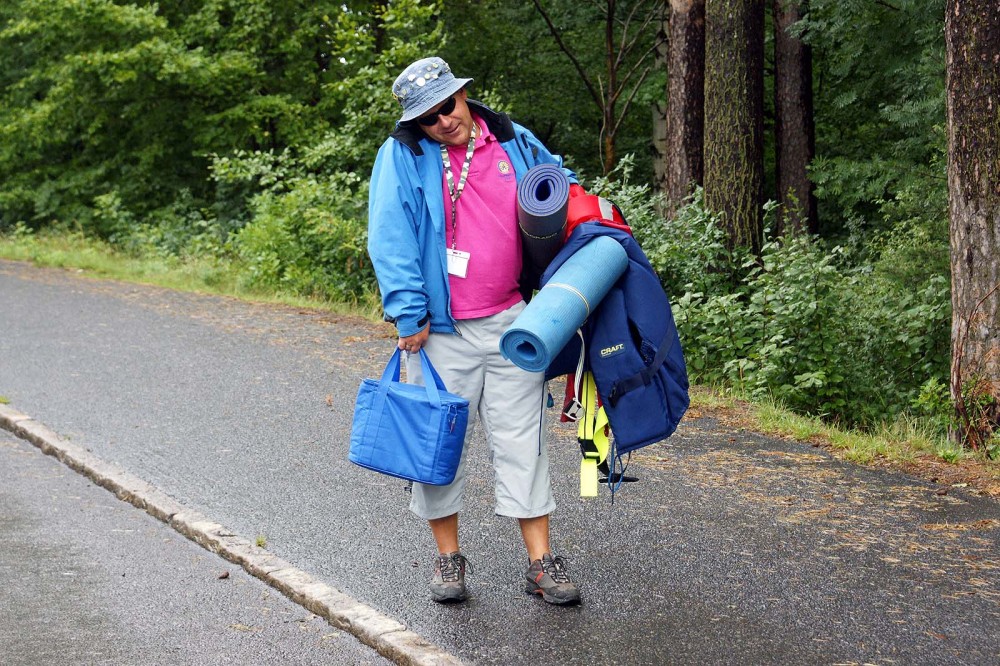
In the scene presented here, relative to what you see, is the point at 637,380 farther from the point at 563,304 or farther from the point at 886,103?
the point at 886,103

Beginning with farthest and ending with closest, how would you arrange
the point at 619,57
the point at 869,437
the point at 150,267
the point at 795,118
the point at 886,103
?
the point at 619,57
the point at 150,267
the point at 795,118
the point at 886,103
the point at 869,437

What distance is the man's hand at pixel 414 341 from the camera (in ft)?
14.3

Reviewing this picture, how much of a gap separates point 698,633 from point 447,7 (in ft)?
69.1

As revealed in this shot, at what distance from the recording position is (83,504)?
6105mm

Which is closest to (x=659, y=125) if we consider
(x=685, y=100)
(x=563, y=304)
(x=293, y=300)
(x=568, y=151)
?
(x=568, y=151)

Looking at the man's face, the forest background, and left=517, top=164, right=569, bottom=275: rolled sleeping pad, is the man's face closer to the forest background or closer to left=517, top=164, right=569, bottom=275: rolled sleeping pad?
left=517, top=164, right=569, bottom=275: rolled sleeping pad

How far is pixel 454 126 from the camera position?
4348mm

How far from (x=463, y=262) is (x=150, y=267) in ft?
47.2

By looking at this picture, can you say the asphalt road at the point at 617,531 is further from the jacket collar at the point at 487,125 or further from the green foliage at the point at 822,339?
the jacket collar at the point at 487,125

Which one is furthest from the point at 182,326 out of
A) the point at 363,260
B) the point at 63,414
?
the point at 63,414

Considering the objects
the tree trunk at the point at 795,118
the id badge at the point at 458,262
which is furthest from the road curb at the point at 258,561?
the tree trunk at the point at 795,118

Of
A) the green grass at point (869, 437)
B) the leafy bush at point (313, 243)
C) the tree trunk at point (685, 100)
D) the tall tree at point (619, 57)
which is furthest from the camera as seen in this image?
the tall tree at point (619, 57)

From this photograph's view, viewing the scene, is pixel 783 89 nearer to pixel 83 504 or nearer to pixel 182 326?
pixel 182 326

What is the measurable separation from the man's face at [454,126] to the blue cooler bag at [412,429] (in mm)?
829
